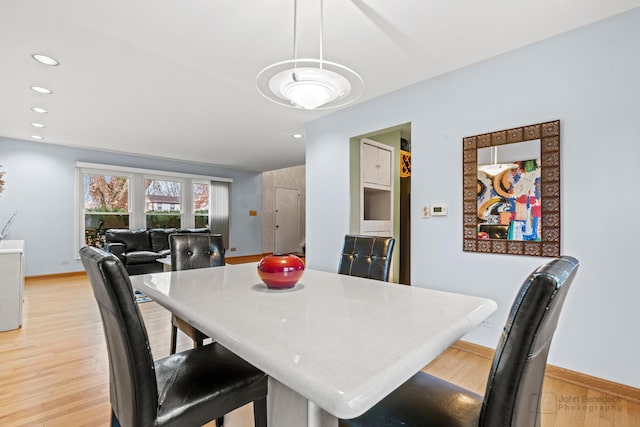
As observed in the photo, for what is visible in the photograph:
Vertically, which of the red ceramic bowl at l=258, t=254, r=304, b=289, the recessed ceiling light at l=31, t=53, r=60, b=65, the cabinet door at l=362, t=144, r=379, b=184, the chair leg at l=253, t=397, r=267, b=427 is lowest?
the chair leg at l=253, t=397, r=267, b=427

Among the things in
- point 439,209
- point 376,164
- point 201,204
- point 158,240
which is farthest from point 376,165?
point 201,204

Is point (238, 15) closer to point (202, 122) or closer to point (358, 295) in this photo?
point (358, 295)

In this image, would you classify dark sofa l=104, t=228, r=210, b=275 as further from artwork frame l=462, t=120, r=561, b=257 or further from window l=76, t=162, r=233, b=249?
artwork frame l=462, t=120, r=561, b=257

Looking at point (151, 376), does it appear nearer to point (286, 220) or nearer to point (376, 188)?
point (376, 188)

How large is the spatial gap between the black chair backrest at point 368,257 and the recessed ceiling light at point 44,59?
2.78m

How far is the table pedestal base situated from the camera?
0.73 metres

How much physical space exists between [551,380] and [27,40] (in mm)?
4391

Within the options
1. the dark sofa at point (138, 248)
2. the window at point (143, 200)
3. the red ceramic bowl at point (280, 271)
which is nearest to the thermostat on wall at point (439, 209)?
the red ceramic bowl at point (280, 271)

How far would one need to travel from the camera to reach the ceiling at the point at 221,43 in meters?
1.89

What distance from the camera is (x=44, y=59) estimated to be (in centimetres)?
248

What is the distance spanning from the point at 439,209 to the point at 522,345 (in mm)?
2161

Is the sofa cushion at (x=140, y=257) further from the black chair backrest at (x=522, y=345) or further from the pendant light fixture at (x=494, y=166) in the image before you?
the black chair backrest at (x=522, y=345)

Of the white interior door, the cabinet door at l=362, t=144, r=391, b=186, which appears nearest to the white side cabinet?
the cabinet door at l=362, t=144, r=391, b=186

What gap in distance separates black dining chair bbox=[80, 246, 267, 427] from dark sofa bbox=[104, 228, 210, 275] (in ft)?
14.1
